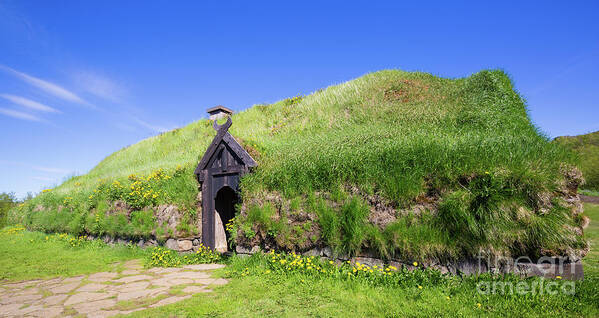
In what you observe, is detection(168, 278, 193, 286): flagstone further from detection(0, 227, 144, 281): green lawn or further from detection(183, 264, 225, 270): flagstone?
detection(0, 227, 144, 281): green lawn

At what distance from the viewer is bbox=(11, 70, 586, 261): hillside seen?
16.5ft

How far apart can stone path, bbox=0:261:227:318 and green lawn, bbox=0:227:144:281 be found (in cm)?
88

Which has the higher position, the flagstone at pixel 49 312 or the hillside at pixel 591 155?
the hillside at pixel 591 155

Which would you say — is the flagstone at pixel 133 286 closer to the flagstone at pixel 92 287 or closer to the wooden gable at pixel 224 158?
the flagstone at pixel 92 287

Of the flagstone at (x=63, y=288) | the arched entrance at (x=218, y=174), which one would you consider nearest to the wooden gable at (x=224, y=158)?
the arched entrance at (x=218, y=174)

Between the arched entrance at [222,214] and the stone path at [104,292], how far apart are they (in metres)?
1.44

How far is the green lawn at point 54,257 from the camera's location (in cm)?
761

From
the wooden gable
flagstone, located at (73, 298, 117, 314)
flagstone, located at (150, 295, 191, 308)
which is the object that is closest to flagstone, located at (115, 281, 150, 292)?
flagstone, located at (73, 298, 117, 314)

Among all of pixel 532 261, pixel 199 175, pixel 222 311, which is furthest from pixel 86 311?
pixel 532 261

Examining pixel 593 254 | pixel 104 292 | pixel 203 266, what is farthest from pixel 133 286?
pixel 593 254

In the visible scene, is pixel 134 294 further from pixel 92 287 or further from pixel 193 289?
pixel 92 287

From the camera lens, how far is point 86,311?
4500mm

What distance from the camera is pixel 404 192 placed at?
5.86m

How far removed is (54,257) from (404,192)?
1122 cm
